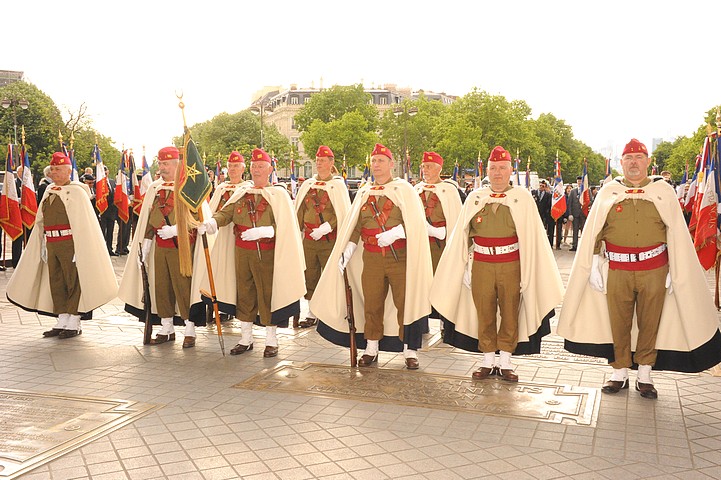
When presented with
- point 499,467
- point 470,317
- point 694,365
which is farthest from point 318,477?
point 694,365

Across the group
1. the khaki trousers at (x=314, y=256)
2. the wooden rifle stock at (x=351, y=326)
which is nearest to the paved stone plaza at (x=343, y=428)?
the wooden rifle stock at (x=351, y=326)

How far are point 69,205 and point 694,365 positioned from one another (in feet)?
23.2

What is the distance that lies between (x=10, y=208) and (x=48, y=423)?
363 inches

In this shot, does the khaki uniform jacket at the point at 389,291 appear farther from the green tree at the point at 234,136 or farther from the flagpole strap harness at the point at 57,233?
the green tree at the point at 234,136

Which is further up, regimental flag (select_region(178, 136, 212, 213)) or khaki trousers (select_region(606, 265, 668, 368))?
regimental flag (select_region(178, 136, 212, 213))

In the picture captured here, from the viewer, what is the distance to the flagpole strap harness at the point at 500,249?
6.61m

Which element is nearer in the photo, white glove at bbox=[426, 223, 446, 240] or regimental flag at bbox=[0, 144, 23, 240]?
white glove at bbox=[426, 223, 446, 240]

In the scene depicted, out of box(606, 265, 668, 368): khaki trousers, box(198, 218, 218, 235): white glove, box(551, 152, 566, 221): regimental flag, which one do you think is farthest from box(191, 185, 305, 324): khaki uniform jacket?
box(551, 152, 566, 221): regimental flag

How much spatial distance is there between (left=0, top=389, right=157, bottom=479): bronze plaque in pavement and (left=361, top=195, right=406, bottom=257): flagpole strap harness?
2.68 m

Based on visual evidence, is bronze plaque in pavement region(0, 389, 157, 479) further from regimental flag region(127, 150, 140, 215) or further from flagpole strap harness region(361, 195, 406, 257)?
regimental flag region(127, 150, 140, 215)

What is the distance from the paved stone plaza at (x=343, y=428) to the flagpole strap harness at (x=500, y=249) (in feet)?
3.85

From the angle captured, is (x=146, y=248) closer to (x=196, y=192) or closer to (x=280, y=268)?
(x=196, y=192)

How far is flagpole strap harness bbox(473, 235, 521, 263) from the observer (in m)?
6.61

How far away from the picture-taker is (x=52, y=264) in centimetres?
861
